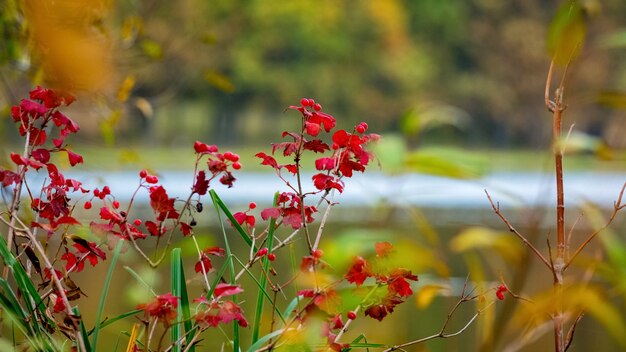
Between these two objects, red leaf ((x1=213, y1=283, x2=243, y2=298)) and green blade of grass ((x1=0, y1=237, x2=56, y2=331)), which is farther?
green blade of grass ((x1=0, y1=237, x2=56, y2=331))

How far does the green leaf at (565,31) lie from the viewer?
2.82 ft

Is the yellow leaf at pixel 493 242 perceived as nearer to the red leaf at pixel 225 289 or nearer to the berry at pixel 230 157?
the red leaf at pixel 225 289

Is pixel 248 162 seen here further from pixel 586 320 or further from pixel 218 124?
pixel 586 320

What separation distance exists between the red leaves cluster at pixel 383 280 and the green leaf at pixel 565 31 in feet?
2.09

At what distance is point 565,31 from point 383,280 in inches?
26.9

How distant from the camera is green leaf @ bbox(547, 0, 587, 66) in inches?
33.8

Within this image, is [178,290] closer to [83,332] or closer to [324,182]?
[83,332]

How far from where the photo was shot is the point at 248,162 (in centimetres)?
3216

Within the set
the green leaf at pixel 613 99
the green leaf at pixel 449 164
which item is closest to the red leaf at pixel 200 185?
the green leaf at pixel 449 164

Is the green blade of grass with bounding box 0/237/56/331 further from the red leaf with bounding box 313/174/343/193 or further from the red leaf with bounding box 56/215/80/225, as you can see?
the red leaf with bounding box 313/174/343/193

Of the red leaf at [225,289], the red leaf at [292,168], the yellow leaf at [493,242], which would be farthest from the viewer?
the red leaf at [292,168]

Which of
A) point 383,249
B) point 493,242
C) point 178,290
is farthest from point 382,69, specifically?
point 493,242

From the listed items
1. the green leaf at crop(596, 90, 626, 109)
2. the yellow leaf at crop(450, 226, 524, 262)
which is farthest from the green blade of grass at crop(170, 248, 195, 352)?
the green leaf at crop(596, 90, 626, 109)

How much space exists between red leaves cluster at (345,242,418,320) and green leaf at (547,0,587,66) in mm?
637
